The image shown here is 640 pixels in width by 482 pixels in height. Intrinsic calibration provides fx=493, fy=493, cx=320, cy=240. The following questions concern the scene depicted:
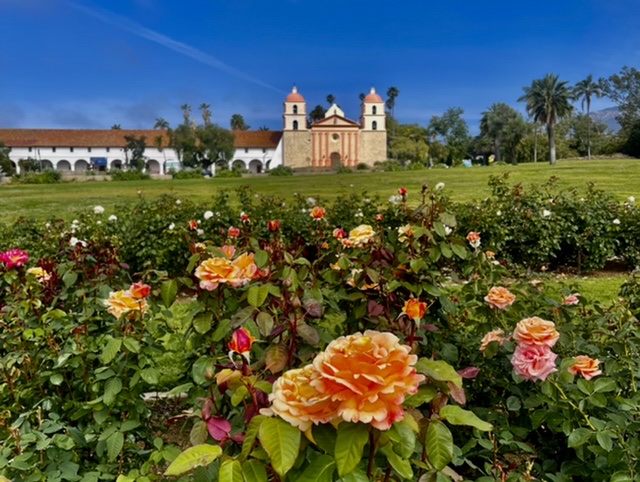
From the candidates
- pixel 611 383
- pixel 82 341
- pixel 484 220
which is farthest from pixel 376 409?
pixel 484 220

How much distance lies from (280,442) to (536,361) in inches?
28.9

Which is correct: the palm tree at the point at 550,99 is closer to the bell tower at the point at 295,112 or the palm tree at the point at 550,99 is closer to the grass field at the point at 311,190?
the grass field at the point at 311,190

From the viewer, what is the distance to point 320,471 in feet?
2.10

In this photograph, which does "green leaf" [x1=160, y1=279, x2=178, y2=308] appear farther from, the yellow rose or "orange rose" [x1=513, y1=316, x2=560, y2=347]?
"orange rose" [x1=513, y1=316, x2=560, y2=347]

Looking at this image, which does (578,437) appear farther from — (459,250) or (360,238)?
(360,238)

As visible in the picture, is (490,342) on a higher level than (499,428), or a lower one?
higher

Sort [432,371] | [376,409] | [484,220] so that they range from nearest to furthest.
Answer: [376,409], [432,371], [484,220]

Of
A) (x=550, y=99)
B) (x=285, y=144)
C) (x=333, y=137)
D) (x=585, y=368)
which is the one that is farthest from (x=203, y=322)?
(x=285, y=144)

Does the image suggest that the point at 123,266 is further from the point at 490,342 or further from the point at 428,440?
the point at 428,440

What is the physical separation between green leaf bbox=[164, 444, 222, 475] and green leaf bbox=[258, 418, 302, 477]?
0.10 m

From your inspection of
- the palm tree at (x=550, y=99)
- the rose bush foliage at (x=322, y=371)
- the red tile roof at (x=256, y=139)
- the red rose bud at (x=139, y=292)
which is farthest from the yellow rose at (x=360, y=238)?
the red tile roof at (x=256, y=139)

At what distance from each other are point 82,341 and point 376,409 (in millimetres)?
1120

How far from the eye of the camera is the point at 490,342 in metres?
1.33

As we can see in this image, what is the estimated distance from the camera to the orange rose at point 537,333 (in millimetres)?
1094
